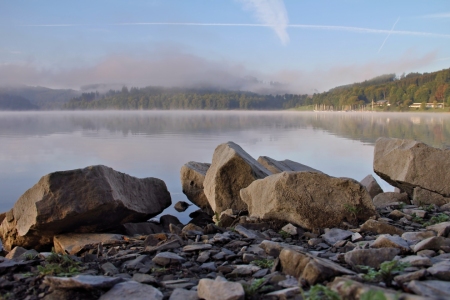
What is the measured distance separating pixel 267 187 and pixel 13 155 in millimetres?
21127

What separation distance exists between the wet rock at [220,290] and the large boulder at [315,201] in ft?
11.6

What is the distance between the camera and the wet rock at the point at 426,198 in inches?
368

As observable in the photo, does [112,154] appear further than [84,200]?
Yes

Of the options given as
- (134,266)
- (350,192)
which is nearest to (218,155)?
(350,192)

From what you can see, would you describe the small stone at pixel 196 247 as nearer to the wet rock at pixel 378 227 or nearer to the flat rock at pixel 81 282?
the flat rock at pixel 81 282

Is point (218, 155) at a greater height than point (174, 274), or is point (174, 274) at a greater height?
point (218, 155)

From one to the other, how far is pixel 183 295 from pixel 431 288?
2.12 m

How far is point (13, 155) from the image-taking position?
25.1m

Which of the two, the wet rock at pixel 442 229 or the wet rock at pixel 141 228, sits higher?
the wet rock at pixel 442 229

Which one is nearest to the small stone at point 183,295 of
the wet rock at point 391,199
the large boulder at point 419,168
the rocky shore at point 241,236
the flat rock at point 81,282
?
the rocky shore at point 241,236

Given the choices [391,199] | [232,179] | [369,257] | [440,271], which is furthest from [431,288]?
[391,199]

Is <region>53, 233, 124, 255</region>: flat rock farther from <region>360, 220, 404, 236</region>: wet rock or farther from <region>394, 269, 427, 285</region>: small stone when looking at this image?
<region>394, 269, 427, 285</region>: small stone

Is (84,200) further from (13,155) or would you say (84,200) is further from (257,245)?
(13,155)

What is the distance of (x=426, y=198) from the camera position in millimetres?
9500
